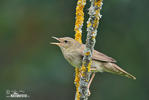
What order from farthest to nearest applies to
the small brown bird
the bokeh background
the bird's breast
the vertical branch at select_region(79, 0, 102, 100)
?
the bokeh background
the small brown bird
the bird's breast
the vertical branch at select_region(79, 0, 102, 100)

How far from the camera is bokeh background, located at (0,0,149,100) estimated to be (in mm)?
8711

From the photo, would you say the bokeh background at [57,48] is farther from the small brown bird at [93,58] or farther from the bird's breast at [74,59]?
the bird's breast at [74,59]

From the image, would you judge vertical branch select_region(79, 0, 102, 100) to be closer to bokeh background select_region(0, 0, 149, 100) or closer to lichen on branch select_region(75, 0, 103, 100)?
lichen on branch select_region(75, 0, 103, 100)

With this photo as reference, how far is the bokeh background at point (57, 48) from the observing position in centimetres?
871

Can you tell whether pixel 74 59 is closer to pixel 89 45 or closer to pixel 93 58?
pixel 93 58

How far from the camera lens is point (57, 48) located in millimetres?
9531

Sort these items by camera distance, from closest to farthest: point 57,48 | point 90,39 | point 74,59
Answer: point 90,39 < point 74,59 < point 57,48

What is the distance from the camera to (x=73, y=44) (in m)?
6.50

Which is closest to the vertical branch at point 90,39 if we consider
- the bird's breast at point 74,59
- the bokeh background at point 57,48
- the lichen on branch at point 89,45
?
the lichen on branch at point 89,45

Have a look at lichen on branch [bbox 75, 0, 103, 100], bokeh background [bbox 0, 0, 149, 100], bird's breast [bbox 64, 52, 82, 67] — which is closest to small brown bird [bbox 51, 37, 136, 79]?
bird's breast [bbox 64, 52, 82, 67]

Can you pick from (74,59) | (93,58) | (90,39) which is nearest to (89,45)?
(90,39)

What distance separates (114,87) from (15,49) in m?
2.67

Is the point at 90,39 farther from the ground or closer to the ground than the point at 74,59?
farther from the ground

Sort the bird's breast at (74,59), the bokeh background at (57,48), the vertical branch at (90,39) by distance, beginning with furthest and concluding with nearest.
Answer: the bokeh background at (57,48) → the bird's breast at (74,59) → the vertical branch at (90,39)
